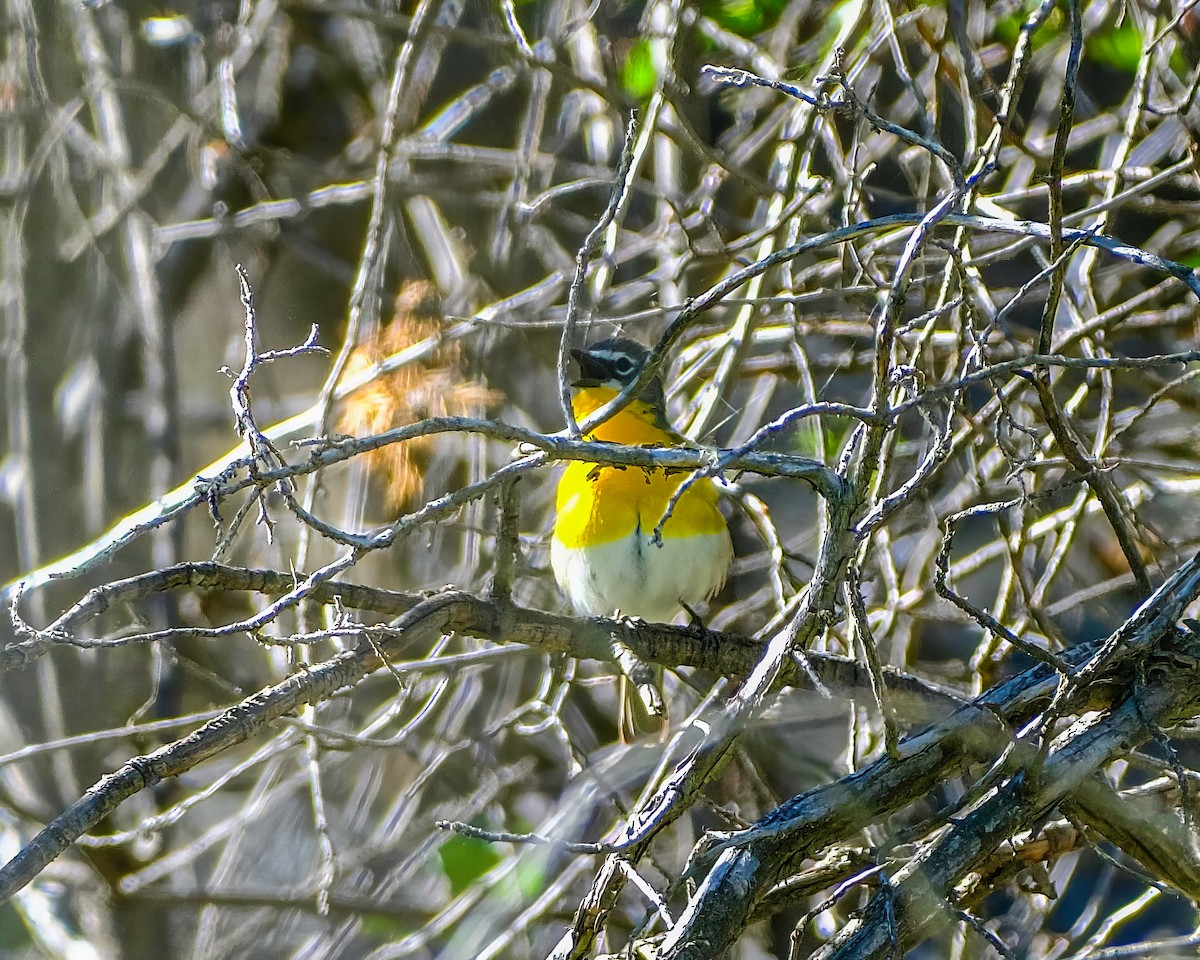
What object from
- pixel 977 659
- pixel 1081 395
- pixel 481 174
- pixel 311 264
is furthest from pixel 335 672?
pixel 311 264

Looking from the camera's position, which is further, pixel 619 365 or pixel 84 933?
pixel 84 933

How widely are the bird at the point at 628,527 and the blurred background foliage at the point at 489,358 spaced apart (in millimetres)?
168

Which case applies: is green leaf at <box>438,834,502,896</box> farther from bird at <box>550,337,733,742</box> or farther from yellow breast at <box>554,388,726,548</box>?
yellow breast at <box>554,388,726,548</box>

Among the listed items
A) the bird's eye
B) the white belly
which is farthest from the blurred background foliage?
the white belly

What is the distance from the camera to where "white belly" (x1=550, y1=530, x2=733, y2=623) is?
13.3 feet

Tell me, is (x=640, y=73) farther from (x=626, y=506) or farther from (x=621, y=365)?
(x=626, y=506)

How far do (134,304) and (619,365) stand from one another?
2647 millimetres

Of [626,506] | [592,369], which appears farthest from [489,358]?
[626,506]

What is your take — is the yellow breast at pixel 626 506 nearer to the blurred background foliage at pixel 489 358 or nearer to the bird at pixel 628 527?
the bird at pixel 628 527

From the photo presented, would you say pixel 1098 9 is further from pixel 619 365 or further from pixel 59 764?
pixel 59 764

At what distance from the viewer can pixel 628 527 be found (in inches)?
159

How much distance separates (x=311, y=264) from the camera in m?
6.51

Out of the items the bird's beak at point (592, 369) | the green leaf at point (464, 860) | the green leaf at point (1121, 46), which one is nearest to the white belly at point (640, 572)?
the bird's beak at point (592, 369)

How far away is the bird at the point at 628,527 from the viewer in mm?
4039
